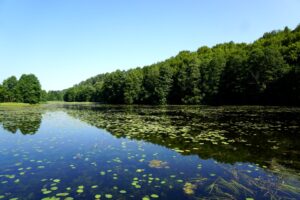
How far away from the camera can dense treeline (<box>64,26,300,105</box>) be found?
5462 centimetres

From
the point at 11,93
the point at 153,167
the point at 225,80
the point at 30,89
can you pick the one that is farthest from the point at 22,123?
the point at 11,93

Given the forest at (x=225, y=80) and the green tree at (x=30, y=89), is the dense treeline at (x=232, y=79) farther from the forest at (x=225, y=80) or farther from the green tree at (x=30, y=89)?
the green tree at (x=30, y=89)

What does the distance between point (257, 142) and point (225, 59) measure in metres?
58.4

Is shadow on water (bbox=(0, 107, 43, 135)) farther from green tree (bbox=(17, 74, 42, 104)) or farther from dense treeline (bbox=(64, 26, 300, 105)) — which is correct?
green tree (bbox=(17, 74, 42, 104))

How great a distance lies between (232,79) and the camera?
64.7 meters

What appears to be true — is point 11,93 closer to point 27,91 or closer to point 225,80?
point 27,91

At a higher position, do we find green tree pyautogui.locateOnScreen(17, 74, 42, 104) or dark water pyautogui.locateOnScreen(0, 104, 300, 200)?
green tree pyautogui.locateOnScreen(17, 74, 42, 104)

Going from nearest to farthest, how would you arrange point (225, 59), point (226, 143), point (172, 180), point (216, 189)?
point (216, 189), point (172, 180), point (226, 143), point (225, 59)

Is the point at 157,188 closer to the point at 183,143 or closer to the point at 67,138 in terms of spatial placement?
the point at 183,143

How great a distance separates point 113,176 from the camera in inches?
332

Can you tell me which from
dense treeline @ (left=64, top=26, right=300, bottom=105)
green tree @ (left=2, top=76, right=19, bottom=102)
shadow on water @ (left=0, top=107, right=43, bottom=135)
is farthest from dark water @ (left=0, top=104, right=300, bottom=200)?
green tree @ (left=2, top=76, right=19, bottom=102)

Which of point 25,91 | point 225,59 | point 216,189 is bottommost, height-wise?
point 216,189

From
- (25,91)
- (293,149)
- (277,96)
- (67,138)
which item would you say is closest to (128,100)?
(25,91)

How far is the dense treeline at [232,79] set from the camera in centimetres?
5462
